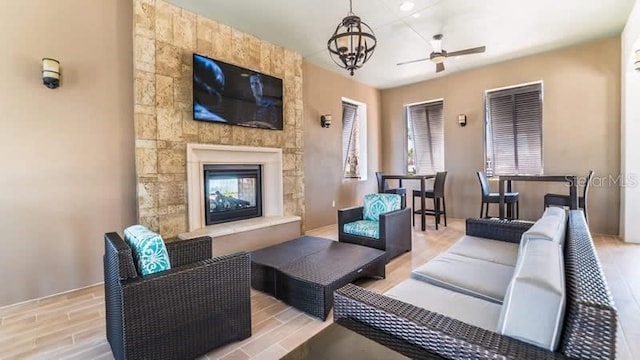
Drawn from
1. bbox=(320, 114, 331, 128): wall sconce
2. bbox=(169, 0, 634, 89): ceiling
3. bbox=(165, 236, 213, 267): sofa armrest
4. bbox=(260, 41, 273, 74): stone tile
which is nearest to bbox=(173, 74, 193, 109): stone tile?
bbox=(169, 0, 634, 89): ceiling

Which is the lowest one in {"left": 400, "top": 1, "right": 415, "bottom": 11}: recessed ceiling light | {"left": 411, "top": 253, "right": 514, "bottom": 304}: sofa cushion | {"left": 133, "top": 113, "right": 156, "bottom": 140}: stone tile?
{"left": 411, "top": 253, "right": 514, "bottom": 304}: sofa cushion

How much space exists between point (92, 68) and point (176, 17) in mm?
1126

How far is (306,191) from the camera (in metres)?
5.45

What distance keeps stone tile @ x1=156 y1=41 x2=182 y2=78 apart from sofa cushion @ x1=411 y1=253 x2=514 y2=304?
3.42m

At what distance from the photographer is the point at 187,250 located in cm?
239

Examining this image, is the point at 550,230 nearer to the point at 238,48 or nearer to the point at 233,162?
the point at 233,162

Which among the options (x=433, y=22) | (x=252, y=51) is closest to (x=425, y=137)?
(x=433, y=22)

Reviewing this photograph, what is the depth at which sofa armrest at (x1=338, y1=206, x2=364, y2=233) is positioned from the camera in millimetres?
3920

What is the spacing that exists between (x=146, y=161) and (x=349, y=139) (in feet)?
14.4

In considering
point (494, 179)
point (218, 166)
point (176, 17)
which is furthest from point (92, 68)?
point (494, 179)

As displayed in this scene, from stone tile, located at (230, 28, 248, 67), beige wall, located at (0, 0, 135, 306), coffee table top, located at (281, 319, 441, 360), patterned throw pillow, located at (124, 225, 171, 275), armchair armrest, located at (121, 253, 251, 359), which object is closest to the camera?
coffee table top, located at (281, 319, 441, 360)

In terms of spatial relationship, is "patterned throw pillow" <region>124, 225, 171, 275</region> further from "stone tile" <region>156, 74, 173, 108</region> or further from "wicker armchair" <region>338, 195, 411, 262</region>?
"wicker armchair" <region>338, 195, 411, 262</region>

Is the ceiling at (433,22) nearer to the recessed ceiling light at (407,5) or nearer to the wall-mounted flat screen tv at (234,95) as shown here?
the recessed ceiling light at (407,5)

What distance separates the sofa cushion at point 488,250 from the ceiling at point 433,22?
2.80 meters
